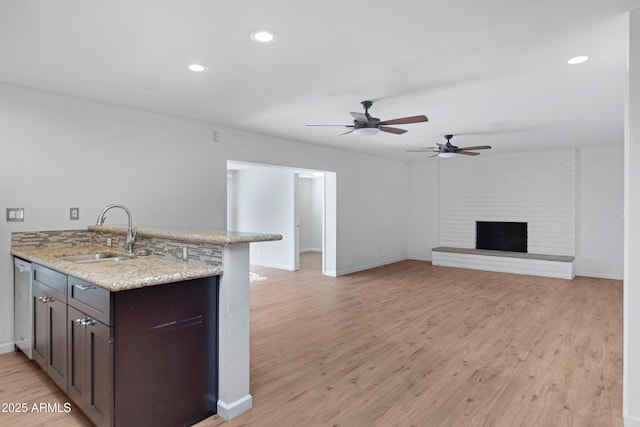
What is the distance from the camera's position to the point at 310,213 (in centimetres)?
1144

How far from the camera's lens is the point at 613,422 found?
7.59 feet

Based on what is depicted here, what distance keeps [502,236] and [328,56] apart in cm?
665

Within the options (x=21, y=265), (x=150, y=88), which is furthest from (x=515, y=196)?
(x=21, y=265)

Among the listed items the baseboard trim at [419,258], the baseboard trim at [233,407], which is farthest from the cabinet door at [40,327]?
the baseboard trim at [419,258]

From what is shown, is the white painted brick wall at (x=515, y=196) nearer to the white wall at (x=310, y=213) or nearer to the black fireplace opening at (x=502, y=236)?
the black fireplace opening at (x=502, y=236)

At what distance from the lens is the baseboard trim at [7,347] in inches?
133

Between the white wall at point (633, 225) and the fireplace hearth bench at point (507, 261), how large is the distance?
526cm

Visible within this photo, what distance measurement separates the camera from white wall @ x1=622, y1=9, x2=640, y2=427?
6.81 feet

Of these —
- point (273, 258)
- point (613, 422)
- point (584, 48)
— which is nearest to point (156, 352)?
point (613, 422)

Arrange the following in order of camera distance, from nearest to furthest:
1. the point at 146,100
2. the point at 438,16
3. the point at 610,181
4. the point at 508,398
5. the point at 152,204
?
the point at 438,16, the point at 508,398, the point at 146,100, the point at 152,204, the point at 610,181

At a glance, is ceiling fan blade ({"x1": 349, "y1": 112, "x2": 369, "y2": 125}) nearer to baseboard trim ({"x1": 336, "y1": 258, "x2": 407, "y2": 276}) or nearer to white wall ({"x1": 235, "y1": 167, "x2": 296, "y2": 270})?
baseboard trim ({"x1": 336, "y1": 258, "x2": 407, "y2": 276})

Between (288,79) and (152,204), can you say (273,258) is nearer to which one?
(152,204)

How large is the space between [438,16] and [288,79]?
1461 millimetres

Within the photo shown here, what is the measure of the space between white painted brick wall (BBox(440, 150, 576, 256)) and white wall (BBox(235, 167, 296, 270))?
11.9 ft
